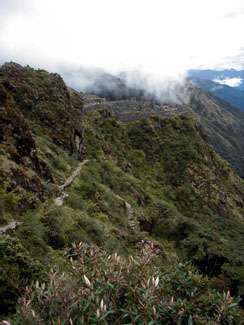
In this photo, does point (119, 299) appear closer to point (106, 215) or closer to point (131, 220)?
point (106, 215)

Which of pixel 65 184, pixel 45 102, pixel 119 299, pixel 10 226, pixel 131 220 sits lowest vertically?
pixel 131 220

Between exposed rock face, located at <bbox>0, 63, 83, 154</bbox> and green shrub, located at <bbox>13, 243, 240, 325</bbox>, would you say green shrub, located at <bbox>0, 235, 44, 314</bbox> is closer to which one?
green shrub, located at <bbox>13, 243, 240, 325</bbox>

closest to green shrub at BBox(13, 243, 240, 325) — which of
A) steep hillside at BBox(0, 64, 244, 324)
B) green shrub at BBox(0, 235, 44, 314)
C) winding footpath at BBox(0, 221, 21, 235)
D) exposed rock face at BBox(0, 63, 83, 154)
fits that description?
steep hillside at BBox(0, 64, 244, 324)

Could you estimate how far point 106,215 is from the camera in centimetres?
2631

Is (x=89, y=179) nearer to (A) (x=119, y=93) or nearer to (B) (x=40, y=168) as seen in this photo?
(B) (x=40, y=168)

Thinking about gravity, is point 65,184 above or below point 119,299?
below

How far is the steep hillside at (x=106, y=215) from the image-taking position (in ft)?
18.2

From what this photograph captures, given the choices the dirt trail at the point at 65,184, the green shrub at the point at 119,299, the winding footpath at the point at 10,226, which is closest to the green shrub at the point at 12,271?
the green shrub at the point at 119,299

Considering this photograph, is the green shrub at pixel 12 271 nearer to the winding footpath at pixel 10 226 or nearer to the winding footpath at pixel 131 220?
the winding footpath at pixel 10 226

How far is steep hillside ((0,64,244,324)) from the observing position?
5551 millimetres

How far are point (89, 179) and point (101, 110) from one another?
4066 cm

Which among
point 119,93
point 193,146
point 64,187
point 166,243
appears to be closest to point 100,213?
point 64,187

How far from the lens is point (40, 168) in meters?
23.8

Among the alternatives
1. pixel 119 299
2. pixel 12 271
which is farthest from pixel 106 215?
pixel 119 299
